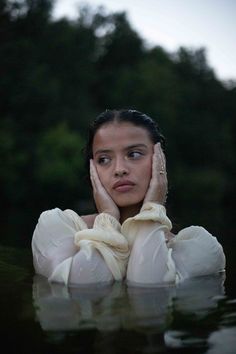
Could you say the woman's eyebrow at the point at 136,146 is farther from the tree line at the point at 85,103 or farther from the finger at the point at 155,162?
the tree line at the point at 85,103

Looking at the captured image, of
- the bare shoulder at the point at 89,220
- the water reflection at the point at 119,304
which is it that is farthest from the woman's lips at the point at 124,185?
the water reflection at the point at 119,304

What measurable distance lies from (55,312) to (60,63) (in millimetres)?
38923

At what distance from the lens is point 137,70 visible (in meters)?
47.2

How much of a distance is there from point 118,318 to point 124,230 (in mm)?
1181

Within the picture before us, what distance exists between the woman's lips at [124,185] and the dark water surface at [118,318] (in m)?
0.72

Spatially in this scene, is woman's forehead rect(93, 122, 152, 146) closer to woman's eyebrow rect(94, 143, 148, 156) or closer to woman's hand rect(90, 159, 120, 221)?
woman's eyebrow rect(94, 143, 148, 156)

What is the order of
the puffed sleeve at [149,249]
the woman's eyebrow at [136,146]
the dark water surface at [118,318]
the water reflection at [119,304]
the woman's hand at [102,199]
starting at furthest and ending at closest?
the woman's eyebrow at [136,146] < the woman's hand at [102,199] < the puffed sleeve at [149,249] < the water reflection at [119,304] < the dark water surface at [118,318]

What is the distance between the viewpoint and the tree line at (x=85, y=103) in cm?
2986

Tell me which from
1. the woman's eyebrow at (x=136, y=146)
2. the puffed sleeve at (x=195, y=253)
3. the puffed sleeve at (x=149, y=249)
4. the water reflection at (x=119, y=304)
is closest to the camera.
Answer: the water reflection at (x=119, y=304)

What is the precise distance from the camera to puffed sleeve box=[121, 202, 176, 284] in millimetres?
3146

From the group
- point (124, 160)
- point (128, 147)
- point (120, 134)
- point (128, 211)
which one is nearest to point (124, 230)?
point (128, 211)

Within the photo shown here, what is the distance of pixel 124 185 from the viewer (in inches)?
142

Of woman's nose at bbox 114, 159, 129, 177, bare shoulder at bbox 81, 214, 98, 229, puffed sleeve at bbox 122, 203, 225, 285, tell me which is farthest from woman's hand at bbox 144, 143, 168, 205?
bare shoulder at bbox 81, 214, 98, 229

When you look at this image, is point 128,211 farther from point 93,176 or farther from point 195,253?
point 195,253
